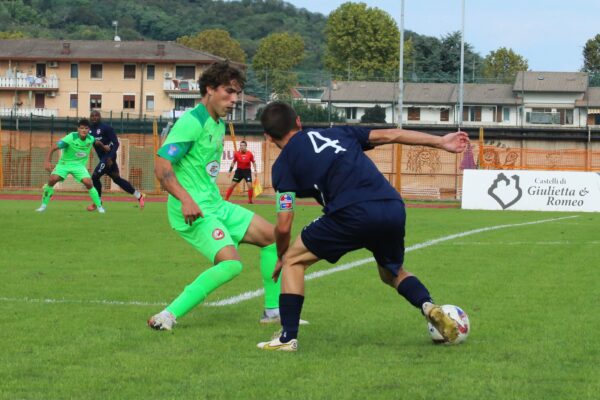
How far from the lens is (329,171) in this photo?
22.9 ft

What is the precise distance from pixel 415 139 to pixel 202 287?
1.88 m

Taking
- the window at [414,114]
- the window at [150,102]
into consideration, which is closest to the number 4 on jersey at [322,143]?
the window at [150,102]

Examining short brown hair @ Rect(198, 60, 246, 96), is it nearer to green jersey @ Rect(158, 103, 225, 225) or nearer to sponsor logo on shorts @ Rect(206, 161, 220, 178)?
green jersey @ Rect(158, 103, 225, 225)

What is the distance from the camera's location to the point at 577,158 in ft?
141

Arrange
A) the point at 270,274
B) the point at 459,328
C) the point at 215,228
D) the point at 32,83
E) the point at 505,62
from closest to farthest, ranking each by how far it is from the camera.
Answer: the point at 459,328 → the point at 215,228 → the point at 270,274 → the point at 32,83 → the point at 505,62

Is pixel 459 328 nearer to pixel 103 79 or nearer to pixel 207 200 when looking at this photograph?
pixel 207 200

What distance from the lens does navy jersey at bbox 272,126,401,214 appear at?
6.95 m

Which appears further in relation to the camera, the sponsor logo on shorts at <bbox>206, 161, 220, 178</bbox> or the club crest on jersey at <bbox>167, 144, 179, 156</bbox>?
the sponsor logo on shorts at <bbox>206, 161, 220, 178</bbox>

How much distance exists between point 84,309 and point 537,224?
1538cm

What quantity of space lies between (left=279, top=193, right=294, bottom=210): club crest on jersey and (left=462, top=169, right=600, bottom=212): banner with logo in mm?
24776

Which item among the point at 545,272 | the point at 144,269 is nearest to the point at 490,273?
the point at 545,272

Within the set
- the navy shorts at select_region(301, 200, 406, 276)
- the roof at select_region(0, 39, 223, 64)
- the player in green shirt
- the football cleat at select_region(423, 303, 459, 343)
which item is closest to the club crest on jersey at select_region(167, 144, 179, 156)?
the navy shorts at select_region(301, 200, 406, 276)

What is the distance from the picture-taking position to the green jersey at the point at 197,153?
8.10 m

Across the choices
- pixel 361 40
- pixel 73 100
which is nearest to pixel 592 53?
pixel 361 40
